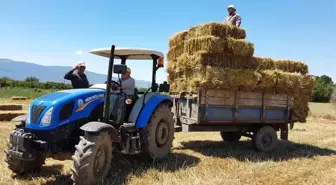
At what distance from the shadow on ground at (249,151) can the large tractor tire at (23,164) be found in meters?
3.63

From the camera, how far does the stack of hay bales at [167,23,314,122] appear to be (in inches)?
297

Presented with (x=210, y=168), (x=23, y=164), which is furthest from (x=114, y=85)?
(x=210, y=168)

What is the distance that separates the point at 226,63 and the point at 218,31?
76 centimetres

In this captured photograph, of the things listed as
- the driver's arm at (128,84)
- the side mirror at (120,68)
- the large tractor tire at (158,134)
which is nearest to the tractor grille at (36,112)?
the side mirror at (120,68)

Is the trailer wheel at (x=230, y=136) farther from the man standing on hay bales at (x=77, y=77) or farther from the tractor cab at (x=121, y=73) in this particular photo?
the man standing on hay bales at (x=77, y=77)

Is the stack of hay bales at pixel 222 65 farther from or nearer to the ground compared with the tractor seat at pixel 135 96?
farther from the ground

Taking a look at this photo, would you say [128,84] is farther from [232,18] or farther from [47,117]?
[232,18]

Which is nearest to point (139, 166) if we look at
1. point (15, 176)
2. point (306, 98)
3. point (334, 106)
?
point (15, 176)

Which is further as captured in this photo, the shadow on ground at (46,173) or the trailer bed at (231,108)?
the trailer bed at (231,108)

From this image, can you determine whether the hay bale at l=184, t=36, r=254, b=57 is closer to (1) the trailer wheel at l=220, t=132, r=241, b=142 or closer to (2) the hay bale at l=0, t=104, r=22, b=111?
(1) the trailer wheel at l=220, t=132, r=241, b=142

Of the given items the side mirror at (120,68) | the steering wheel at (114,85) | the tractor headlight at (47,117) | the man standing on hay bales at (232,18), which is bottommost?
the tractor headlight at (47,117)

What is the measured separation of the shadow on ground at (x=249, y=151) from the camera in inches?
302

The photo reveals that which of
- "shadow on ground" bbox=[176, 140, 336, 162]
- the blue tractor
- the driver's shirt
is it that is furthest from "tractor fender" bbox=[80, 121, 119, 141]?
"shadow on ground" bbox=[176, 140, 336, 162]

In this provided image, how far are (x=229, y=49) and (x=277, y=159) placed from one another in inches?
106
